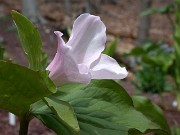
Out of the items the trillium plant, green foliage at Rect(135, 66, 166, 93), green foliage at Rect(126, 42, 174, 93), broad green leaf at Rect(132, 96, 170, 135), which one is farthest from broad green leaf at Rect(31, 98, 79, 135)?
green foliage at Rect(135, 66, 166, 93)

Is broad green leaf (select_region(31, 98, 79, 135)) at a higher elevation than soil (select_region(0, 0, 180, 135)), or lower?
higher

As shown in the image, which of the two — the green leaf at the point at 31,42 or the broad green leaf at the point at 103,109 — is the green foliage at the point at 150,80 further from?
the green leaf at the point at 31,42

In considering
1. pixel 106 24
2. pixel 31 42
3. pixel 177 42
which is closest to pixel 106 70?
pixel 31 42

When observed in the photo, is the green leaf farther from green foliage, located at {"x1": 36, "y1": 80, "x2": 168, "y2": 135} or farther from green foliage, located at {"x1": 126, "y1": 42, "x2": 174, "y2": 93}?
green foliage, located at {"x1": 126, "y1": 42, "x2": 174, "y2": 93}

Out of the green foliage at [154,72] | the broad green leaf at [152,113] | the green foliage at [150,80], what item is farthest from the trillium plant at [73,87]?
the green foliage at [150,80]

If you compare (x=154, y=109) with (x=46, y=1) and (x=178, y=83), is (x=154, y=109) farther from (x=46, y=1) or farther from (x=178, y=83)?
(x=46, y=1)

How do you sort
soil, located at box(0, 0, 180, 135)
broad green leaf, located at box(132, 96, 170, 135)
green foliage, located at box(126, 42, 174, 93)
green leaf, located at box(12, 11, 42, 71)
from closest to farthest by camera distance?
green leaf, located at box(12, 11, 42, 71) → broad green leaf, located at box(132, 96, 170, 135) → green foliage, located at box(126, 42, 174, 93) → soil, located at box(0, 0, 180, 135)
